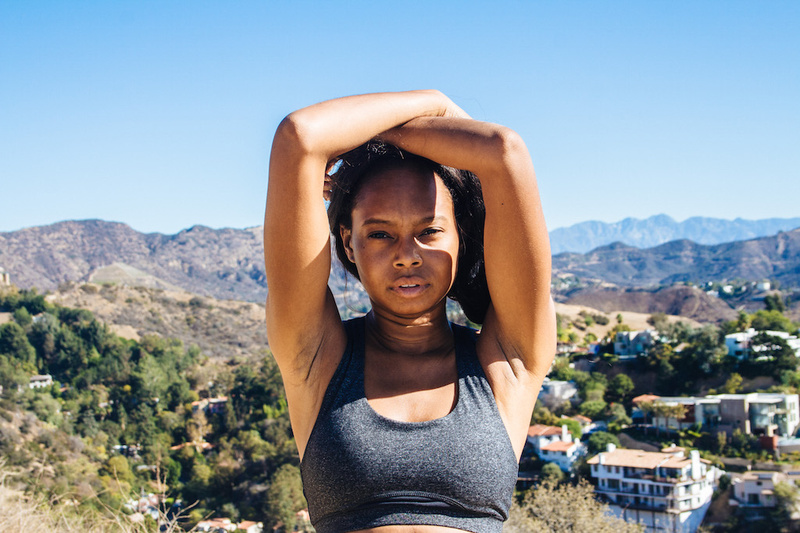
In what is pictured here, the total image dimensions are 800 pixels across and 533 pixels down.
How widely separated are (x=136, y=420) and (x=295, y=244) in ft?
98.4

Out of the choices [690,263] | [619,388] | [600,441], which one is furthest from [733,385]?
[690,263]

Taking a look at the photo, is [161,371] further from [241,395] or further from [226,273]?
[226,273]

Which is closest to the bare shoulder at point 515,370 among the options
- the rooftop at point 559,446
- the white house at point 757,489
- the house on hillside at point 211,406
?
the white house at point 757,489

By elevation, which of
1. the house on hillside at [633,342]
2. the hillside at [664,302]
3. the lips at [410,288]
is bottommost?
the hillside at [664,302]

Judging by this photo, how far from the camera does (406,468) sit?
1029 mm

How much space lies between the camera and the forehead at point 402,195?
117cm

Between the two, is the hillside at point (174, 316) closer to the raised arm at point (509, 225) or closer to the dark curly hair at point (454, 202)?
the dark curly hair at point (454, 202)

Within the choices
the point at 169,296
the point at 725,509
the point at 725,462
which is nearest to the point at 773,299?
the point at 725,462

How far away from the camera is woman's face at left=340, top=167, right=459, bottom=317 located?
1164 mm

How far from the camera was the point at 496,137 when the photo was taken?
1080mm

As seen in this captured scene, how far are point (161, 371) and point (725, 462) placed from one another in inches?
1006

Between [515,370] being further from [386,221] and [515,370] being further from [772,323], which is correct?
[772,323]

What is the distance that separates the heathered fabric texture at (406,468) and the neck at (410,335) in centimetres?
17

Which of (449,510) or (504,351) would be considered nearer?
(449,510)
